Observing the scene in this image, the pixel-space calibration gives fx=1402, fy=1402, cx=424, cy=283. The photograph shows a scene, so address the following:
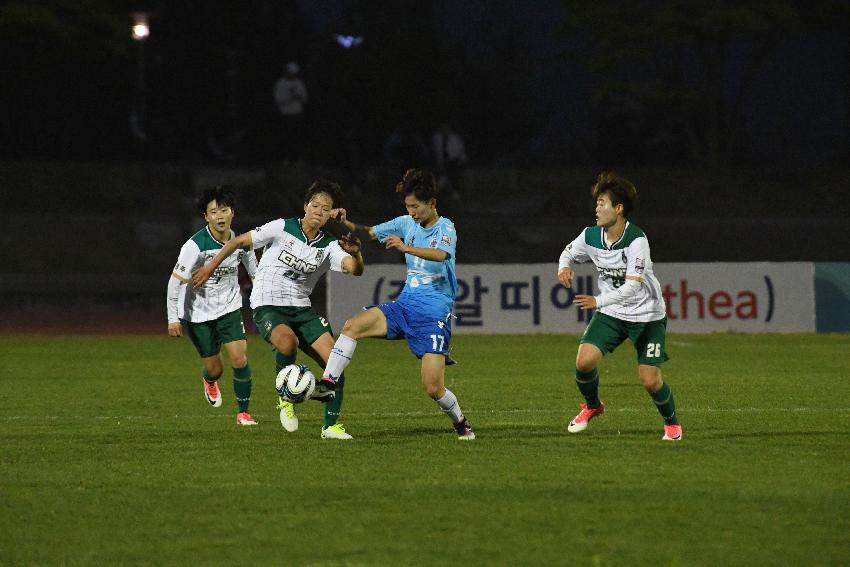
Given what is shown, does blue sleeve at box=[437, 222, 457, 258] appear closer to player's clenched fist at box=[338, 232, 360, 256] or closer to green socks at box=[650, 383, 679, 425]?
player's clenched fist at box=[338, 232, 360, 256]

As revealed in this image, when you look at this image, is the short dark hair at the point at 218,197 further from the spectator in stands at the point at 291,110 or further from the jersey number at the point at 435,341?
the spectator in stands at the point at 291,110

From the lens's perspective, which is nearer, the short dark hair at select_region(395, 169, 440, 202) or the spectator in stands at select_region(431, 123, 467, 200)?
the short dark hair at select_region(395, 169, 440, 202)

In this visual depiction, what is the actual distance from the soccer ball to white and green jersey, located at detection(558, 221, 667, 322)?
2.15 metres

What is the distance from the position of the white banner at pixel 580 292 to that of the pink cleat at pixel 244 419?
1271 centimetres

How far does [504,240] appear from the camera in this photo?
35.5 m

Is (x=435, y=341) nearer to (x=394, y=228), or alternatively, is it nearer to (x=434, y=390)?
(x=434, y=390)

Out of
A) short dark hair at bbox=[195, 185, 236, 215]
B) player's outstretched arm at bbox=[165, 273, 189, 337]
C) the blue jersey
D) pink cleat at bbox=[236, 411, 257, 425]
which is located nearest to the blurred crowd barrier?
player's outstretched arm at bbox=[165, 273, 189, 337]

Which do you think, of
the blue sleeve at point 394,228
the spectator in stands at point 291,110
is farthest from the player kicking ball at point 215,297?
the spectator in stands at point 291,110

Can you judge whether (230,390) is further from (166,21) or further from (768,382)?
(166,21)

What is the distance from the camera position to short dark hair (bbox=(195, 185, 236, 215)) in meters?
11.8

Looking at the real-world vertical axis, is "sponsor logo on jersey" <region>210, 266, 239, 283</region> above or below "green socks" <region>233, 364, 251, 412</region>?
above

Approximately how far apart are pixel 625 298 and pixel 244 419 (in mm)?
3514

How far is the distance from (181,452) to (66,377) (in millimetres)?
7431

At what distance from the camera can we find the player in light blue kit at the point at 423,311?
1005cm
